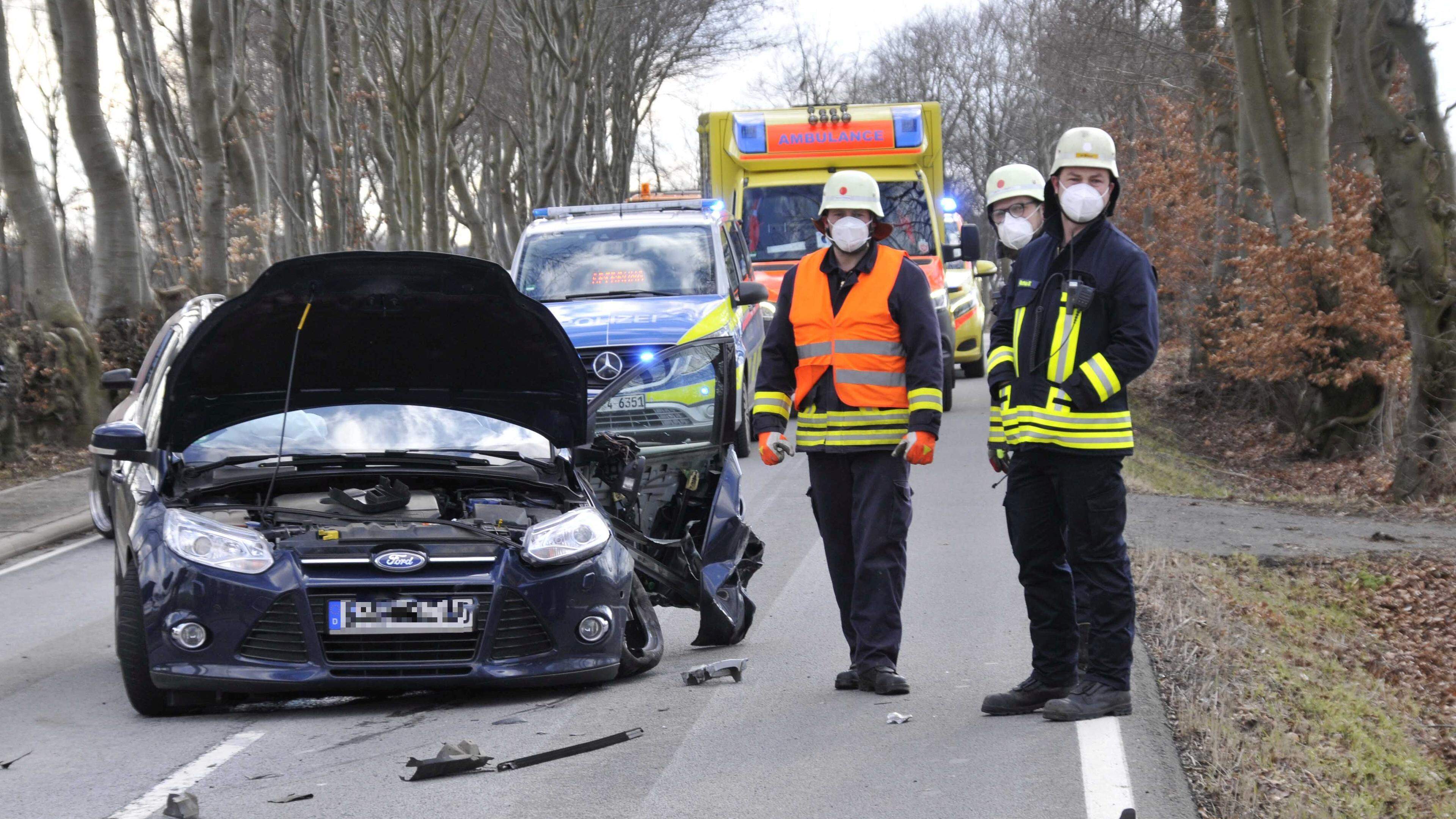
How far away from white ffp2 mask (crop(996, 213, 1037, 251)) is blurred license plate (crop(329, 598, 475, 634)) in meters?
2.69

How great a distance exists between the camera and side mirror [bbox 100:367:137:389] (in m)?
9.46

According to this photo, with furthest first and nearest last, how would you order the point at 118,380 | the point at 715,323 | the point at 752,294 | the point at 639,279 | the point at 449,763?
1. the point at 639,279
2. the point at 715,323
3. the point at 752,294
4. the point at 118,380
5. the point at 449,763

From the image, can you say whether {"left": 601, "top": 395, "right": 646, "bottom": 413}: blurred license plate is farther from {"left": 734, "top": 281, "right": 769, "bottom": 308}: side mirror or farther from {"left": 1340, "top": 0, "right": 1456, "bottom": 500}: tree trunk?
{"left": 1340, "top": 0, "right": 1456, "bottom": 500}: tree trunk

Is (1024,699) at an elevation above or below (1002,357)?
below

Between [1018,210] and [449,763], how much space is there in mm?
3322

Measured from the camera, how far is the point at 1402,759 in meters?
6.63

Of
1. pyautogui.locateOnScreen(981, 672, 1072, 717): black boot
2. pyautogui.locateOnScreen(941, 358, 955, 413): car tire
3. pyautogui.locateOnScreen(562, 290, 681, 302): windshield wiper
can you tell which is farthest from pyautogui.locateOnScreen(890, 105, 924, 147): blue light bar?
pyautogui.locateOnScreen(981, 672, 1072, 717): black boot

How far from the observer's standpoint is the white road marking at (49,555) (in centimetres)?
1055

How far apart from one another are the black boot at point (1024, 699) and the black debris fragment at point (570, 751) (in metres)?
1.26

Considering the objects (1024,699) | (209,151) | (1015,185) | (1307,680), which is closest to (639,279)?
(1015,185)

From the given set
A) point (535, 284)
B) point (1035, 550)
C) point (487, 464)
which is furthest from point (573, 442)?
point (535, 284)

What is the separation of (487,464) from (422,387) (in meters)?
0.59

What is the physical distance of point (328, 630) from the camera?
18.8 ft

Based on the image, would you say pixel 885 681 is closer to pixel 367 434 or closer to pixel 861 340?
pixel 861 340
